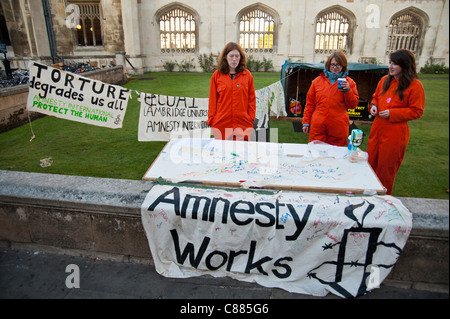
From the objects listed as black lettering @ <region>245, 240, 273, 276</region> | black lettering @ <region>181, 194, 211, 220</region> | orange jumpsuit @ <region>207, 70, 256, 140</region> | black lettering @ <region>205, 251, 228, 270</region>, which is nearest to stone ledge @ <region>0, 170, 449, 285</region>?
black lettering @ <region>181, 194, 211, 220</region>

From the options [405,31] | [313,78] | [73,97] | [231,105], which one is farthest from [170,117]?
[405,31]

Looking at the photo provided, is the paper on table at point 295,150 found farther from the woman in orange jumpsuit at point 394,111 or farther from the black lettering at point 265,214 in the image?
the black lettering at point 265,214

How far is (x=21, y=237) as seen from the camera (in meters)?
2.81

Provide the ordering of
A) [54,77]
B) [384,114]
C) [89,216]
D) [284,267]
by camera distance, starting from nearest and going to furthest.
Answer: [284,267]
[89,216]
[384,114]
[54,77]

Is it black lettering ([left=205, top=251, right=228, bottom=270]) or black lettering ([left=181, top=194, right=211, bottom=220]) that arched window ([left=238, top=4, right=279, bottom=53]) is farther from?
black lettering ([left=205, top=251, right=228, bottom=270])

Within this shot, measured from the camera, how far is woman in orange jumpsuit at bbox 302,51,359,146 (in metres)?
3.82

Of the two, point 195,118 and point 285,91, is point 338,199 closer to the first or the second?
point 195,118

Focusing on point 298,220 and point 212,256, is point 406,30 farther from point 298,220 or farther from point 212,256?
point 212,256

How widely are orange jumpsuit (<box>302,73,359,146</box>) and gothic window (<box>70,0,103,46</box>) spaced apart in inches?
831

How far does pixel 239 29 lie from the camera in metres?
22.2

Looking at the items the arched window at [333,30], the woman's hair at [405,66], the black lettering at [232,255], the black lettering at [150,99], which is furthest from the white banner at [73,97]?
the arched window at [333,30]

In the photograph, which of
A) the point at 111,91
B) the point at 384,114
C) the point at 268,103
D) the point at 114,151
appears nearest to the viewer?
the point at 384,114

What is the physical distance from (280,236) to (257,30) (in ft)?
73.5
